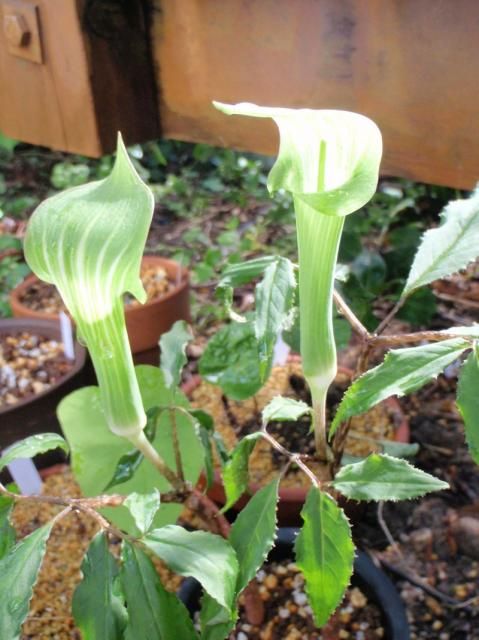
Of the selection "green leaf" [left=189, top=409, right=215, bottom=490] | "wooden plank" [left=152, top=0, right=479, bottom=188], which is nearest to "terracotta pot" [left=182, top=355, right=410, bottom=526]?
"green leaf" [left=189, top=409, right=215, bottom=490]

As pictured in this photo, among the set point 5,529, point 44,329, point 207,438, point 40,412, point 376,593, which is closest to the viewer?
point 5,529

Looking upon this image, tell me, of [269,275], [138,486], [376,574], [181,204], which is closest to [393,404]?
[376,574]

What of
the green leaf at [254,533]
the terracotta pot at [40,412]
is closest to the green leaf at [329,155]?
the green leaf at [254,533]

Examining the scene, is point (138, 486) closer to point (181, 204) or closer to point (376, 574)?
point (376, 574)

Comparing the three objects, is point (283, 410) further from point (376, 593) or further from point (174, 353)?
point (376, 593)

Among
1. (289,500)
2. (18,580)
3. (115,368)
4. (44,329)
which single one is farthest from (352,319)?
(44,329)

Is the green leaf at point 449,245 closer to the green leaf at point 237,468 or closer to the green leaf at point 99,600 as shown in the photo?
the green leaf at point 237,468

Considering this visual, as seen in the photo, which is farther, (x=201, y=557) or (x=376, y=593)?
(x=376, y=593)
